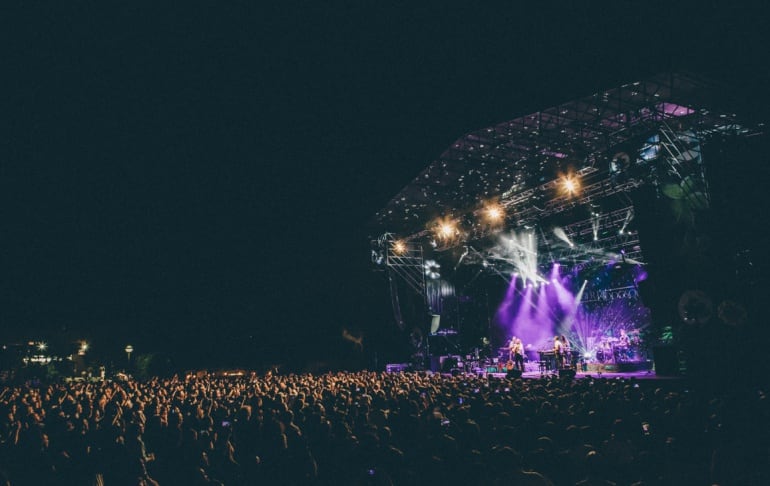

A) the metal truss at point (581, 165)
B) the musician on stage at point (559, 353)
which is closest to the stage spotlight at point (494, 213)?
the metal truss at point (581, 165)

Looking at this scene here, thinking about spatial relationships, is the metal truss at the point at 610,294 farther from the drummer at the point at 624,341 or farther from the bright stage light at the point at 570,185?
→ the bright stage light at the point at 570,185

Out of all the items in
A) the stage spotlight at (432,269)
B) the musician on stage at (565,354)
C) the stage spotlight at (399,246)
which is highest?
the stage spotlight at (399,246)

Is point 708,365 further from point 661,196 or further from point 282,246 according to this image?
point 282,246

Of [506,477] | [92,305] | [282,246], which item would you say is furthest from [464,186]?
[92,305]

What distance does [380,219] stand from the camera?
21.2 metres

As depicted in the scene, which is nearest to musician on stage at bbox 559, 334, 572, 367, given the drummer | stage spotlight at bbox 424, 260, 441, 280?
the drummer

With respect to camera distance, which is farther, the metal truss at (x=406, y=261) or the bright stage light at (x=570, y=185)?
the metal truss at (x=406, y=261)

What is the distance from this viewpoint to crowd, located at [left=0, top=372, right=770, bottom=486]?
11.7 ft

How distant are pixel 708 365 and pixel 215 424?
37.6 feet

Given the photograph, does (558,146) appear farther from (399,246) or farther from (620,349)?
(399,246)

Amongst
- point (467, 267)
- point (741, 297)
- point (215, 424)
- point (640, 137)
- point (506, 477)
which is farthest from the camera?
point (467, 267)

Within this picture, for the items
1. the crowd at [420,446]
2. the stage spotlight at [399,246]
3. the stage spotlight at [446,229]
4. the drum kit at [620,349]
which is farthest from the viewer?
the stage spotlight at [399,246]

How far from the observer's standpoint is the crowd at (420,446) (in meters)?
3.58

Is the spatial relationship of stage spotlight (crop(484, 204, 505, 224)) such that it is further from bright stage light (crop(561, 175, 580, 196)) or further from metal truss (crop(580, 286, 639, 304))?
metal truss (crop(580, 286, 639, 304))
